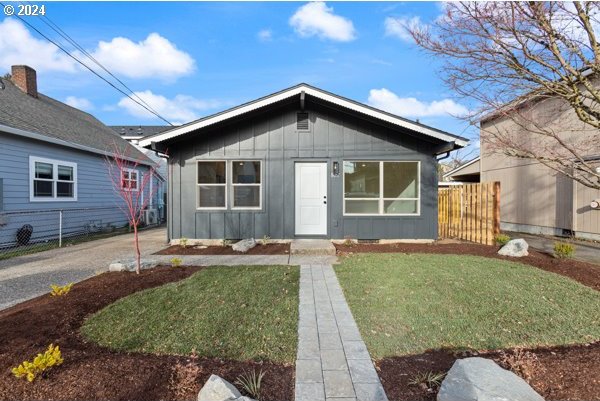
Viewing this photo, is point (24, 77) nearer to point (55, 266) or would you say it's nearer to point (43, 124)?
point (43, 124)

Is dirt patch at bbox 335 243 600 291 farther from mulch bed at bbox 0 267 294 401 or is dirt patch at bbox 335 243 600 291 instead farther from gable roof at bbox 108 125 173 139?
gable roof at bbox 108 125 173 139

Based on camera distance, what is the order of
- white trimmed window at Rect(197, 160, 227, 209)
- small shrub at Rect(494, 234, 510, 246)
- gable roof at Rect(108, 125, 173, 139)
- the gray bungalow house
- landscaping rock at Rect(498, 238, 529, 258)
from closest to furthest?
landscaping rock at Rect(498, 238, 529, 258), small shrub at Rect(494, 234, 510, 246), the gray bungalow house, white trimmed window at Rect(197, 160, 227, 209), gable roof at Rect(108, 125, 173, 139)

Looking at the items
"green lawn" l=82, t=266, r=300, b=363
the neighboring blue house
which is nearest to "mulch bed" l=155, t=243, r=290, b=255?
the neighboring blue house

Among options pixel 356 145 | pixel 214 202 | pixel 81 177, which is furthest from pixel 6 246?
pixel 356 145

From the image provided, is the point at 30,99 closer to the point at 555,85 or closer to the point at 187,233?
the point at 187,233

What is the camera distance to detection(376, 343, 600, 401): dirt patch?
2.30 metres

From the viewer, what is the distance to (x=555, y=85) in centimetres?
471

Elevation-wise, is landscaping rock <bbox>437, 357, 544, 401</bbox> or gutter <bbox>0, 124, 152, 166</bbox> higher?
gutter <bbox>0, 124, 152, 166</bbox>

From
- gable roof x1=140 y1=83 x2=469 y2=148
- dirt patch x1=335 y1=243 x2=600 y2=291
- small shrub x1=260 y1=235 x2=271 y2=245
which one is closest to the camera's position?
dirt patch x1=335 y1=243 x2=600 y2=291

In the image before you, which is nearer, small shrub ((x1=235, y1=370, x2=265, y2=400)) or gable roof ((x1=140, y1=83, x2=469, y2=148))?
small shrub ((x1=235, y1=370, x2=265, y2=400))

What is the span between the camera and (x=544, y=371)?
2.49 meters

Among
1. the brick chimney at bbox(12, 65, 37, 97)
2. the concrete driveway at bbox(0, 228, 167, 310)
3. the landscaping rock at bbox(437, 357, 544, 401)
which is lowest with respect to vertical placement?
the concrete driveway at bbox(0, 228, 167, 310)

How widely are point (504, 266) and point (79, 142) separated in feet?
44.8

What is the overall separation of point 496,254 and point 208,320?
21.4ft
